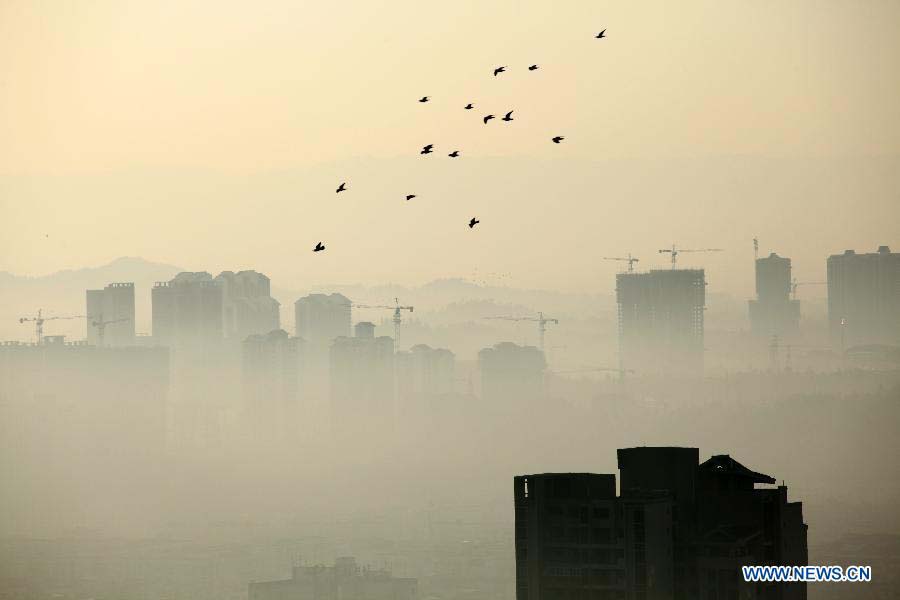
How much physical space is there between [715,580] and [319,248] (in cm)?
3229

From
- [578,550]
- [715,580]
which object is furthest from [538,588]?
[715,580]

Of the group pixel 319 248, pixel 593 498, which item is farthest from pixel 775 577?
pixel 319 248

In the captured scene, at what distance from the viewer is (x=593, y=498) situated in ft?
393

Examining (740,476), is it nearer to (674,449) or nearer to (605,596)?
(674,449)

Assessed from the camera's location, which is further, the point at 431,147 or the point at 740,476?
the point at 431,147

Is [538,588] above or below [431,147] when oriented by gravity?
below

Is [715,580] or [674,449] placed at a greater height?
[674,449]

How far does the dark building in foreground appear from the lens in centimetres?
11800

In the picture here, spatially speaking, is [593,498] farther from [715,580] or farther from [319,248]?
[319,248]

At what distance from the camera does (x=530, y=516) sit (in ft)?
398

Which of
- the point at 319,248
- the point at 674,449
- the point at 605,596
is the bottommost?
the point at 605,596

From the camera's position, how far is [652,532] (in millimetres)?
117688

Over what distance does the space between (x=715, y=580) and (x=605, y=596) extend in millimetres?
6924

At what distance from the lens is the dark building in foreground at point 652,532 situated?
387 ft
